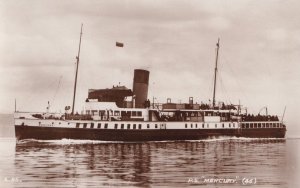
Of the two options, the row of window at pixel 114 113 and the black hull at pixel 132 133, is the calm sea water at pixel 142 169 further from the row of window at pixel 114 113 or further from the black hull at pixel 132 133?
the row of window at pixel 114 113

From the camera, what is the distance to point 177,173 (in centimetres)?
2230

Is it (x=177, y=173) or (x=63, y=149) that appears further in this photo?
(x=63, y=149)

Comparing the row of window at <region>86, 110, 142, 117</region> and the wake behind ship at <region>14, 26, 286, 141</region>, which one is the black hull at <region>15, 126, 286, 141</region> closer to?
the wake behind ship at <region>14, 26, 286, 141</region>

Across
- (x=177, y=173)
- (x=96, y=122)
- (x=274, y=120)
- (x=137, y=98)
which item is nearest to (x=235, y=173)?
(x=177, y=173)

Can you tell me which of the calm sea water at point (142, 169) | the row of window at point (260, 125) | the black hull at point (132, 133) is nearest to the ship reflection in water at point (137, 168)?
the calm sea water at point (142, 169)

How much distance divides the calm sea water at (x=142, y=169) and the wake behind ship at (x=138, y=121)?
5.18 metres

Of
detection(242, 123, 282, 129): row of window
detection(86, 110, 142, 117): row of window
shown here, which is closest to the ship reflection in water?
detection(86, 110, 142, 117): row of window

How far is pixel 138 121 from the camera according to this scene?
43.8 metres

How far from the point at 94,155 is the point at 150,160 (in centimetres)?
443

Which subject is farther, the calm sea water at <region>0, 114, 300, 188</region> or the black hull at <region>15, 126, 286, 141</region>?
the black hull at <region>15, 126, 286, 141</region>

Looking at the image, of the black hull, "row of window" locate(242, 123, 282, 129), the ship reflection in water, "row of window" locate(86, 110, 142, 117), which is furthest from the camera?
"row of window" locate(242, 123, 282, 129)

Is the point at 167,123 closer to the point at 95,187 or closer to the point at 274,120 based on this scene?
the point at 274,120

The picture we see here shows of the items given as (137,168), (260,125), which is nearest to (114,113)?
(260,125)

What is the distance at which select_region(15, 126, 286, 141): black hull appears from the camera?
39625 millimetres
